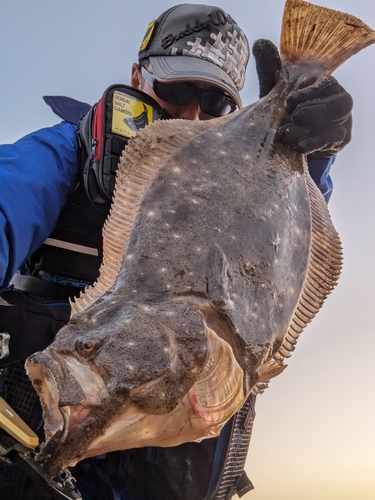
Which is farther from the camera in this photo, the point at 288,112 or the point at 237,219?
the point at 288,112

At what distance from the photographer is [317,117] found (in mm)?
1883

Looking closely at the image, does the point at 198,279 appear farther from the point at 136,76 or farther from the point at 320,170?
the point at 136,76

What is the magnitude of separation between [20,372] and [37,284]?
1.26 feet

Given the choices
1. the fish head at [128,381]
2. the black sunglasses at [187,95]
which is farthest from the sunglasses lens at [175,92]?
the fish head at [128,381]

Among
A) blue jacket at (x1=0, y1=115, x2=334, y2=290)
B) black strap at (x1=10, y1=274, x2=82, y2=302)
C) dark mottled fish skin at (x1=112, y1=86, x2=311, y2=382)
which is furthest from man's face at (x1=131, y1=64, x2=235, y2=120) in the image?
black strap at (x1=10, y1=274, x2=82, y2=302)

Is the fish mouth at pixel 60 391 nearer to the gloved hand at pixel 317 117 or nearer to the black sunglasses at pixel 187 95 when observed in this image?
the gloved hand at pixel 317 117

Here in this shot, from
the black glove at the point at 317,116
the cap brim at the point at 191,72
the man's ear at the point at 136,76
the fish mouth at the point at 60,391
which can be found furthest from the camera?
the man's ear at the point at 136,76

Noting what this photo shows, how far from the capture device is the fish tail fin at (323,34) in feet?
6.59

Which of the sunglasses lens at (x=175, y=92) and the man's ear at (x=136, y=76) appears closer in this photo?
the sunglasses lens at (x=175, y=92)

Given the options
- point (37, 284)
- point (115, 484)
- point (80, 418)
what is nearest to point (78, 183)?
point (37, 284)

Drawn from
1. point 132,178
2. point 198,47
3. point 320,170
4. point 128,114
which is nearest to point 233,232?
point 132,178

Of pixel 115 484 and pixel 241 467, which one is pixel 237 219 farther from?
pixel 115 484

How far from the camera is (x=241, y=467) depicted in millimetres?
2439

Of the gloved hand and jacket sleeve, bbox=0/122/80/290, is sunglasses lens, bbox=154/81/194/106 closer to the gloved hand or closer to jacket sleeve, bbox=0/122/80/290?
jacket sleeve, bbox=0/122/80/290
